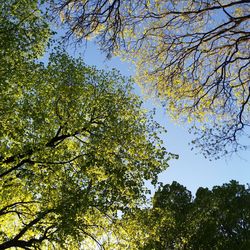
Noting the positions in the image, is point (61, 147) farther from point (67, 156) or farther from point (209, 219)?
point (209, 219)

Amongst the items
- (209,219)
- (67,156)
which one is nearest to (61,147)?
(67,156)

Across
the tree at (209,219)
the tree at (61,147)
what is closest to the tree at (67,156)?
the tree at (61,147)

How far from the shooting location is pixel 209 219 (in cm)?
3422

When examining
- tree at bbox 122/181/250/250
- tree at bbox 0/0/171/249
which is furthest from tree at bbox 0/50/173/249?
tree at bbox 122/181/250/250

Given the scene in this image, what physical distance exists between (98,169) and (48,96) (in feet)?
16.2

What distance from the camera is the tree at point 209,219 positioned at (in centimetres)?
3338

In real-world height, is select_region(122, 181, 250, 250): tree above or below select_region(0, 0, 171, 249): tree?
above

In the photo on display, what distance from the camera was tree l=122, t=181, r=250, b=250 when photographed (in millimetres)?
33375

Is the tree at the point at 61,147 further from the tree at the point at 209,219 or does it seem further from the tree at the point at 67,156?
the tree at the point at 209,219

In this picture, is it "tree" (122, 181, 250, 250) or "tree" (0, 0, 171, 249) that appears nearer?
"tree" (0, 0, 171, 249)

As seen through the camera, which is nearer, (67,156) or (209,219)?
(67,156)

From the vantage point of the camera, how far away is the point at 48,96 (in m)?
20.5

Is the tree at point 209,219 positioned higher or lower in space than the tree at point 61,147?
higher

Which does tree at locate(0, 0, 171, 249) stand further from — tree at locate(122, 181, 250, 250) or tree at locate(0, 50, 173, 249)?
tree at locate(122, 181, 250, 250)
